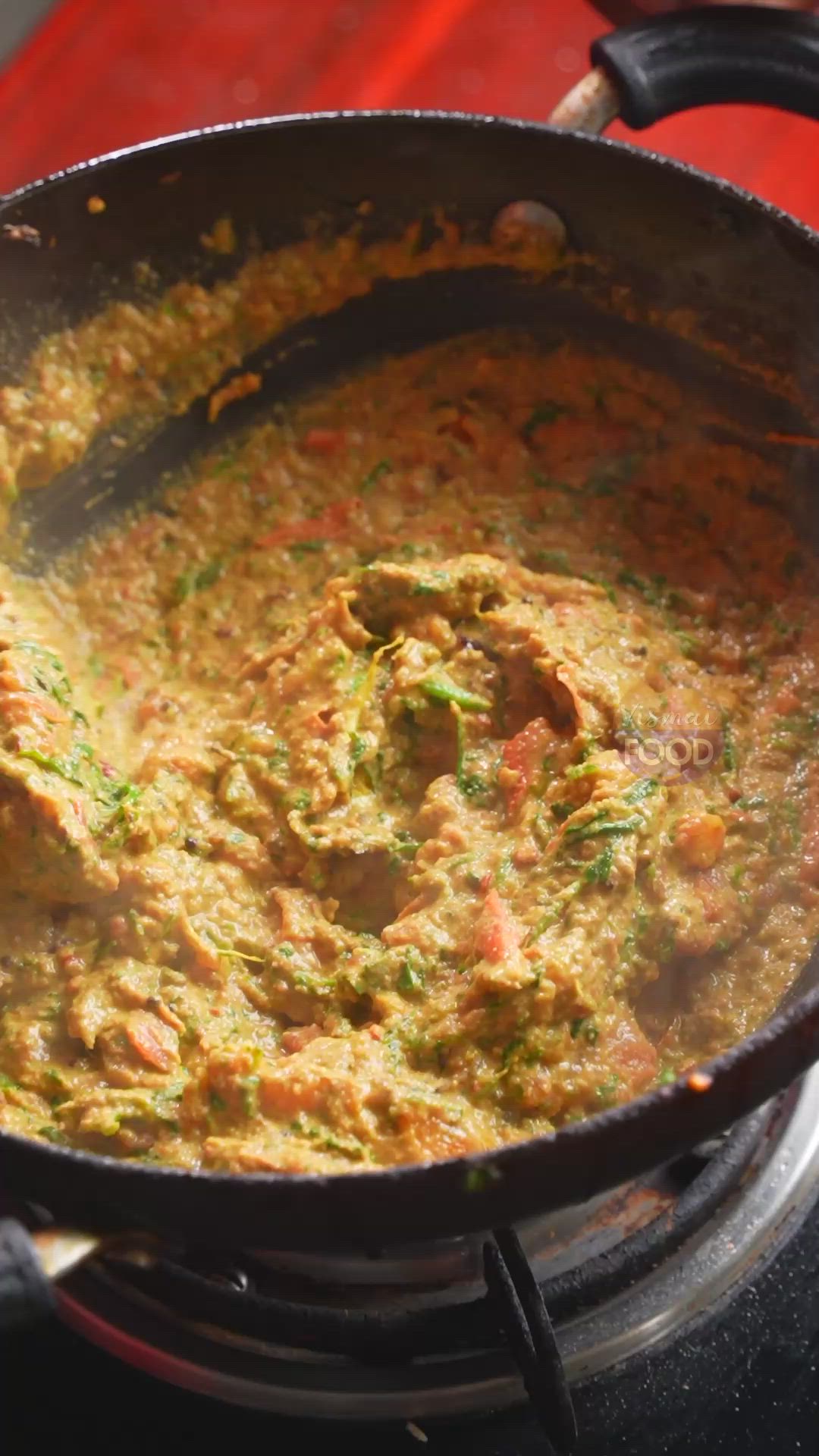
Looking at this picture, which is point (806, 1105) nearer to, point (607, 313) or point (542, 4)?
point (607, 313)

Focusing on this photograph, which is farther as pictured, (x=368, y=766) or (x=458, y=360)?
(x=458, y=360)

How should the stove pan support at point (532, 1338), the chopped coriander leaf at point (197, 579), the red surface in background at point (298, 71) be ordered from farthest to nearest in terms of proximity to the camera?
the red surface in background at point (298, 71), the chopped coriander leaf at point (197, 579), the stove pan support at point (532, 1338)

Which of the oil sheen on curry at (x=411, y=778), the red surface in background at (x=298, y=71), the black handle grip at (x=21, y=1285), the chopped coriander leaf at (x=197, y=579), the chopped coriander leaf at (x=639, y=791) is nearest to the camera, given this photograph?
the black handle grip at (x=21, y=1285)

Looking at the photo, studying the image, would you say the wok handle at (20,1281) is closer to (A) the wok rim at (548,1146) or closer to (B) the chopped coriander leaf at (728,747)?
(A) the wok rim at (548,1146)

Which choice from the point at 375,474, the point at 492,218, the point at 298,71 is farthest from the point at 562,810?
the point at 298,71

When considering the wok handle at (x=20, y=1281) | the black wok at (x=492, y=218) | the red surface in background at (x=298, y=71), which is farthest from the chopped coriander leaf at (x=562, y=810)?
the red surface in background at (x=298, y=71)

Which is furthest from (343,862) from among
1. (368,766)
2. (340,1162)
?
(340,1162)

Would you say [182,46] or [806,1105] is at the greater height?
[182,46]
